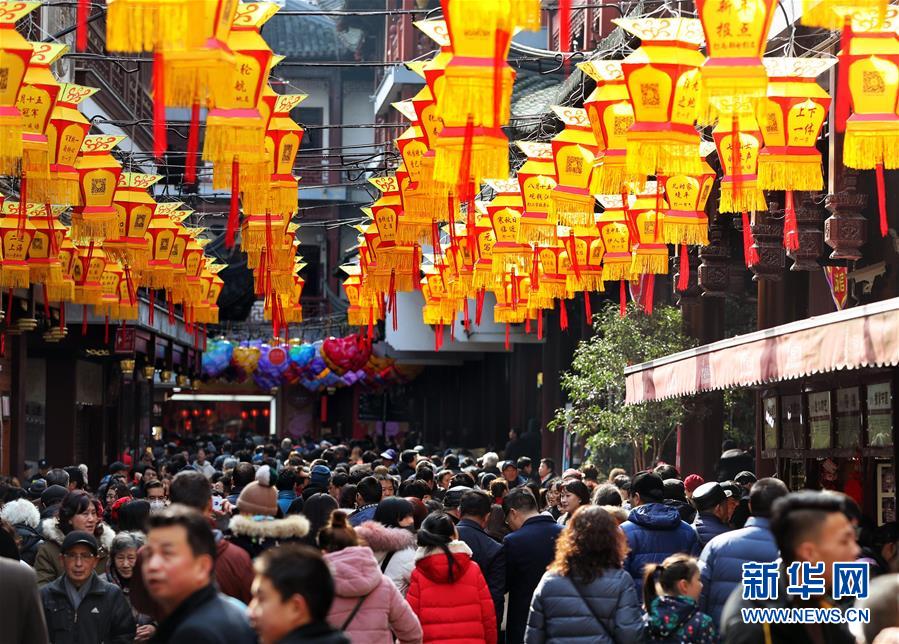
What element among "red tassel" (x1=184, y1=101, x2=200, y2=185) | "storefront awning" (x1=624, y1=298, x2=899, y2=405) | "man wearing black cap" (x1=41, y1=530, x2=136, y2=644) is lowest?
"man wearing black cap" (x1=41, y1=530, x2=136, y2=644)

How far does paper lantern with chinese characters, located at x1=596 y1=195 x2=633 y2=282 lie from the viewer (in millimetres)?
17484

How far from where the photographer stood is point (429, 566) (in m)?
8.67

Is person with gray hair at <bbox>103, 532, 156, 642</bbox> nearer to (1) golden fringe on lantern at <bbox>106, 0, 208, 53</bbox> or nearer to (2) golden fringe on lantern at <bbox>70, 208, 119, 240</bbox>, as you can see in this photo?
(1) golden fringe on lantern at <bbox>106, 0, 208, 53</bbox>

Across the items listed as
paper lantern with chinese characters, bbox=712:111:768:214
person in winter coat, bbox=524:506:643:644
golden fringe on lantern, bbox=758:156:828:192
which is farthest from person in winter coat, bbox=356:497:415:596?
golden fringe on lantern, bbox=758:156:828:192

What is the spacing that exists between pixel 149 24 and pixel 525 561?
13.5 ft

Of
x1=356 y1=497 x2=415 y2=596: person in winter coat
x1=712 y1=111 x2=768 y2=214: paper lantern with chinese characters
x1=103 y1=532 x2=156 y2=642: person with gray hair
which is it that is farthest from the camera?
x1=712 y1=111 x2=768 y2=214: paper lantern with chinese characters

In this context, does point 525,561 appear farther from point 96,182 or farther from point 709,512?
point 96,182

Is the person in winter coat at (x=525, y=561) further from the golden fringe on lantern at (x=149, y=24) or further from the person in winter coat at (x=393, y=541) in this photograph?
the golden fringe on lantern at (x=149, y=24)

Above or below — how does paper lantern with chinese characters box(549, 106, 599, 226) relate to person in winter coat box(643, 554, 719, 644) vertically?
above

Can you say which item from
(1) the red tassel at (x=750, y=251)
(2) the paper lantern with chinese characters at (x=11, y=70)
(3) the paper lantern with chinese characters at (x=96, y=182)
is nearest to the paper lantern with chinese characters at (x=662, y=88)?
(1) the red tassel at (x=750, y=251)

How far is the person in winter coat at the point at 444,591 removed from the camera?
863cm

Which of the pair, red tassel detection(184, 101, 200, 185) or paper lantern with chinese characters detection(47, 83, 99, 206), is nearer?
red tassel detection(184, 101, 200, 185)

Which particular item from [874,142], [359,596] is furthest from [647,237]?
[359,596]

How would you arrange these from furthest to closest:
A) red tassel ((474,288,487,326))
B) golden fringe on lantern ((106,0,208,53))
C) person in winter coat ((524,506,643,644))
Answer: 1. red tassel ((474,288,487,326))
2. golden fringe on lantern ((106,0,208,53))
3. person in winter coat ((524,506,643,644))
